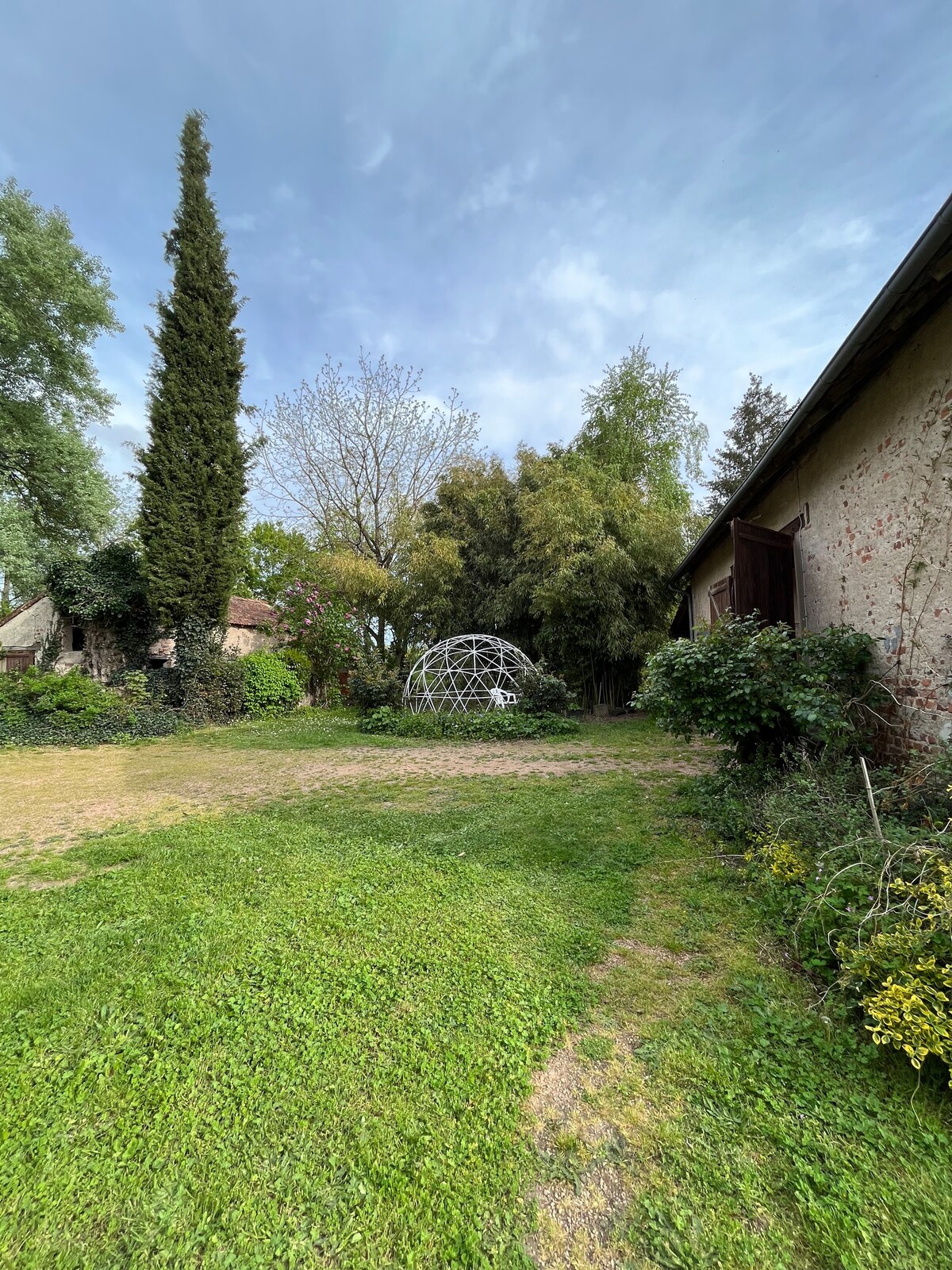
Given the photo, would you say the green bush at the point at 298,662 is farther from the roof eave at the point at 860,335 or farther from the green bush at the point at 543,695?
the roof eave at the point at 860,335

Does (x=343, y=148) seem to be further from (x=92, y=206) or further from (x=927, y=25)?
(x=927, y=25)

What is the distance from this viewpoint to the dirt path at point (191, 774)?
470 centimetres

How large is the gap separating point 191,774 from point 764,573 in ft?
24.5

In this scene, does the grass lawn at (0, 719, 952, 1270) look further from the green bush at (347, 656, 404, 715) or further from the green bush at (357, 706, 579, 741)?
the green bush at (347, 656, 404, 715)

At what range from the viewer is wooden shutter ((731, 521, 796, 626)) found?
4887 mm

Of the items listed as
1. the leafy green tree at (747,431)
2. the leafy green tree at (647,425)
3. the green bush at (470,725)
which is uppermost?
the leafy green tree at (747,431)

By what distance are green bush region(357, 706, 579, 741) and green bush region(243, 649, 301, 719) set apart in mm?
3464

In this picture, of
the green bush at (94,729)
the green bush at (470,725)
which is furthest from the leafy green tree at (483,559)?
the green bush at (94,729)

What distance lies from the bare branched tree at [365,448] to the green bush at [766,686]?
1196cm

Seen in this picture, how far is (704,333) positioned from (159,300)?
37.5 feet

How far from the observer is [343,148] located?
27.4ft

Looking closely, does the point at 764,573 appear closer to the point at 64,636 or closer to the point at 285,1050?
the point at 285,1050

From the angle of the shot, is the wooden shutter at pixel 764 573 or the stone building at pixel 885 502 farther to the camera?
the wooden shutter at pixel 764 573

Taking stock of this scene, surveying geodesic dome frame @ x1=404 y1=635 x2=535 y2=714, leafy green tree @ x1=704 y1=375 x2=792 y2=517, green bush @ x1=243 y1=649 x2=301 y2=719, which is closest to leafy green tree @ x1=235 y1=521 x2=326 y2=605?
green bush @ x1=243 y1=649 x2=301 y2=719
